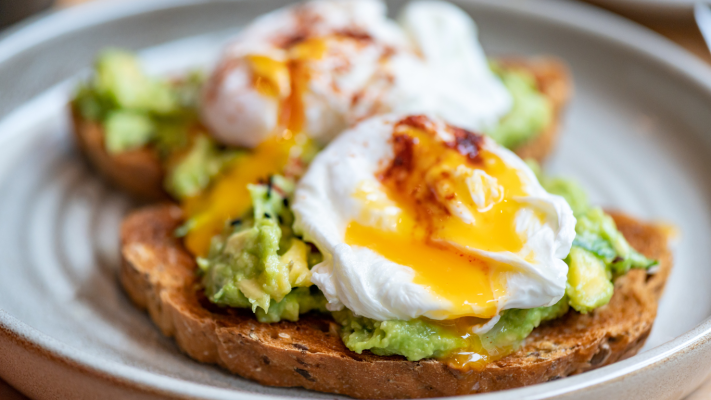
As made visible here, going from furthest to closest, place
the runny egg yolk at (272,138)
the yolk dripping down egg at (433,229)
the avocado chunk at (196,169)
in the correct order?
1. the avocado chunk at (196,169)
2. the runny egg yolk at (272,138)
3. the yolk dripping down egg at (433,229)

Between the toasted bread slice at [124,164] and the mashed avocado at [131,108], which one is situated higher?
the mashed avocado at [131,108]

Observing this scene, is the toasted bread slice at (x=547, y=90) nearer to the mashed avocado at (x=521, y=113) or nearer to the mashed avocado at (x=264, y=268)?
the mashed avocado at (x=521, y=113)

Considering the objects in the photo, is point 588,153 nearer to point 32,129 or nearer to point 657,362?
point 657,362

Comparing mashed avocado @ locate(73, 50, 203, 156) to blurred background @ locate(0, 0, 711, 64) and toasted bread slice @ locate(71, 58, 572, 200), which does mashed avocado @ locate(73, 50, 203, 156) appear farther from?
blurred background @ locate(0, 0, 711, 64)

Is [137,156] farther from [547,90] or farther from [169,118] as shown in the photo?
[547,90]

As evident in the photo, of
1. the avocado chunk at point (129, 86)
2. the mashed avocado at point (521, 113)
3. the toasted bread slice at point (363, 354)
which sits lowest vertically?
the toasted bread slice at point (363, 354)

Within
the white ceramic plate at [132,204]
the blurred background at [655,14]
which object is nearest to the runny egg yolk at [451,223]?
the white ceramic plate at [132,204]
